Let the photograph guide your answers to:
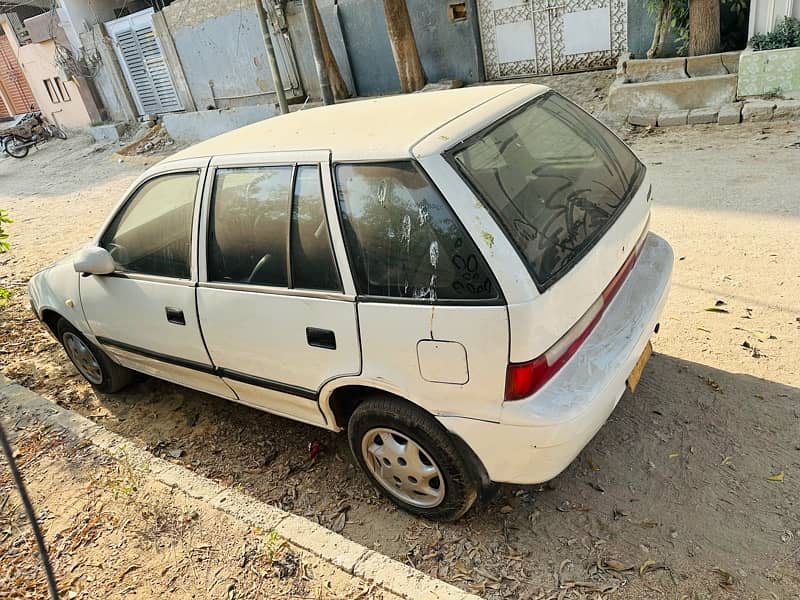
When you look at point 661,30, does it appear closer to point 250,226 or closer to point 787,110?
point 787,110

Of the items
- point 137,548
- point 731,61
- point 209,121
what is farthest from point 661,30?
point 209,121

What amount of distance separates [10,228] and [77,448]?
8427 mm

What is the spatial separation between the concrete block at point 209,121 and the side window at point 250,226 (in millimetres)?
11624

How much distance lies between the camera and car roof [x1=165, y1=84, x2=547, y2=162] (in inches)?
89.7

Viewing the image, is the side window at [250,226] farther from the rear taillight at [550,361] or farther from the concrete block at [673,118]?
the concrete block at [673,118]

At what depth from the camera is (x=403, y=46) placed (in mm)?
11070

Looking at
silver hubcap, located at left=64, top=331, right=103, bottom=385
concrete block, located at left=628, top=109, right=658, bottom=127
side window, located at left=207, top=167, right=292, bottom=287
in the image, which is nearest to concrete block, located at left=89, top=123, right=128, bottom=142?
concrete block, located at left=628, top=109, right=658, bottom=127

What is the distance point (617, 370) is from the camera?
2.24 metres

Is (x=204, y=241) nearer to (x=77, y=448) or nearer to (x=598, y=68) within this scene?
(x=77, y=448)

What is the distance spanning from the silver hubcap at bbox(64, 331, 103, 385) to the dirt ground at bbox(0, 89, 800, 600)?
168mm

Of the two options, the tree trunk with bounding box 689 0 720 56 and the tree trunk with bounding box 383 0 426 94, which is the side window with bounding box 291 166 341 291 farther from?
the tree trunk with bounding box 383 0 426 94

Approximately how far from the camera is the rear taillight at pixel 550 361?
2033mm

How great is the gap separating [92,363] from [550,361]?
3311 millimetres

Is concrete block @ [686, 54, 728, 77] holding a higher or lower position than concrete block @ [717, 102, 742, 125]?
higher
